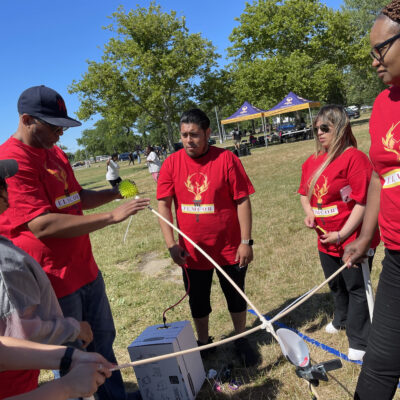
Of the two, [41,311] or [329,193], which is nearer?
[41,311]

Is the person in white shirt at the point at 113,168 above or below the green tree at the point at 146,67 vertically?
below

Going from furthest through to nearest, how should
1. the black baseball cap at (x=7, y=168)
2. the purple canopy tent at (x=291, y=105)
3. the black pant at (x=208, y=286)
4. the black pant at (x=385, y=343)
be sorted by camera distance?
1. the purple canopy tent at (x=291, y=105)
2. the black pant at (x=208, y=286)
3. the black pant at (x=385, y=343)
4. the black baseball cap at (x=7, y=168)

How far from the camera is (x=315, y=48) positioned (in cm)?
3284

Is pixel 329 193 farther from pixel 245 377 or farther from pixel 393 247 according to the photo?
pixel 245 377

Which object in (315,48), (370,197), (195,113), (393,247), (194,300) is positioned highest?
(315,48)

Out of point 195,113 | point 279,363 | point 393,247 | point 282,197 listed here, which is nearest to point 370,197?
point 393,247

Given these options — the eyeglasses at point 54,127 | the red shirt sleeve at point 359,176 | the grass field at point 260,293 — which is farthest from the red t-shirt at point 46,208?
the red shirt sleeve at point 359,176

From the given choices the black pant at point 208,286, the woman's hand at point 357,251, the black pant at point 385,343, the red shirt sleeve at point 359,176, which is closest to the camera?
the black pant at point 385,343

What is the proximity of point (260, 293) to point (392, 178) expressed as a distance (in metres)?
3.21

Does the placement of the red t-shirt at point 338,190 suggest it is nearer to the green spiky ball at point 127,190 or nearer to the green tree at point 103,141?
the green spiky ball at point 127,190

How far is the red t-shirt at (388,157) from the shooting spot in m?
1.85

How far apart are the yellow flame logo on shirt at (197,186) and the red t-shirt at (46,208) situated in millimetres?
1006

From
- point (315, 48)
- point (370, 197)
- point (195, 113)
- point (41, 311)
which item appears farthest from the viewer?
point (315, 48)

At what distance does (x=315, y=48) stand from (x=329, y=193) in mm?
34437
